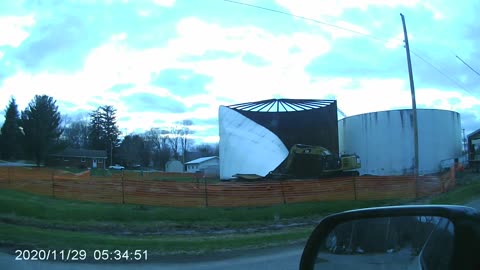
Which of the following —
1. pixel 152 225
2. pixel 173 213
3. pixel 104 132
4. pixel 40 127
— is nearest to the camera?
pixel 152 225

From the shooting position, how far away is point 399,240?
2674 mm

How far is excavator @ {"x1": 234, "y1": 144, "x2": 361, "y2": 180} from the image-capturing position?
36.0 metres

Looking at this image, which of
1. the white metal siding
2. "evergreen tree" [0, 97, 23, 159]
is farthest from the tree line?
the white metal siding

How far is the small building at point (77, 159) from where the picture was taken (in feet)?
296

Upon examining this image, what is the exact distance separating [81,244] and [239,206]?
1100 cm

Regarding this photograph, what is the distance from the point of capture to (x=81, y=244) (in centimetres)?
1091

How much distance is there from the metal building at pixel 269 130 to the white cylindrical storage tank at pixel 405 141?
13.0 feet

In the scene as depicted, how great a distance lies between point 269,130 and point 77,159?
66261 millimetres

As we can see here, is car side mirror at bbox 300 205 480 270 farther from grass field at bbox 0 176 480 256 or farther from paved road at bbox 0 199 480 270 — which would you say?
grass field at bbox 0 176 480 256

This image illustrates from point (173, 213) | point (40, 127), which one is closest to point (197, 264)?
point (173, 213)

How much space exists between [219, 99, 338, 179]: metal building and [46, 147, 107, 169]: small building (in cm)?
4920

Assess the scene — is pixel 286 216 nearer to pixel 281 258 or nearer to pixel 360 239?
pixel 281 258

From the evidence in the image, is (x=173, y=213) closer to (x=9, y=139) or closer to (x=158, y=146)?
(x=9, y=139)

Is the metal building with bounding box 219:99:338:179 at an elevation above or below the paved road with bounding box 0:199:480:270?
above
